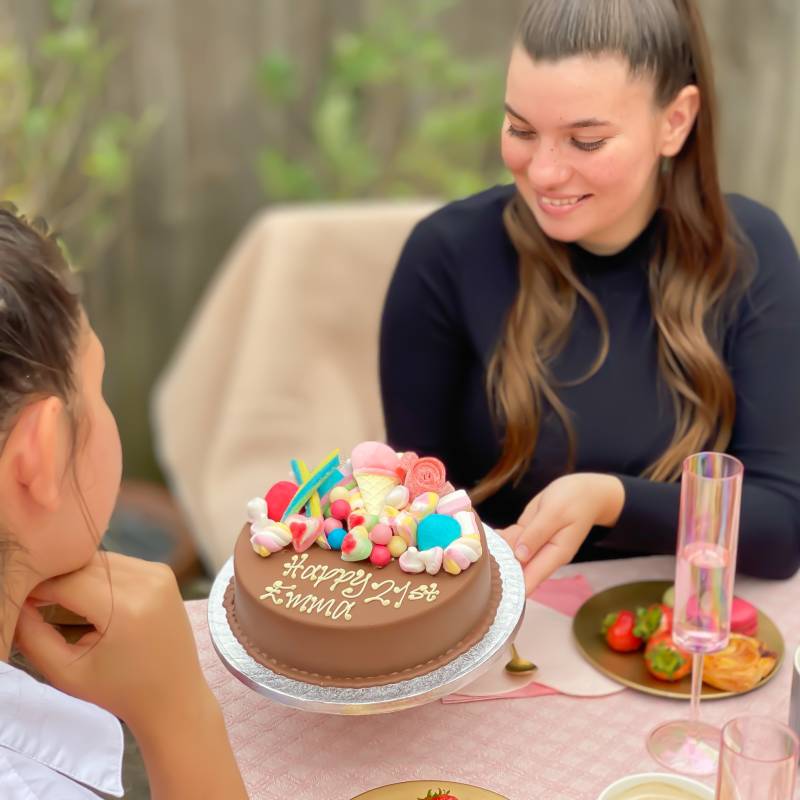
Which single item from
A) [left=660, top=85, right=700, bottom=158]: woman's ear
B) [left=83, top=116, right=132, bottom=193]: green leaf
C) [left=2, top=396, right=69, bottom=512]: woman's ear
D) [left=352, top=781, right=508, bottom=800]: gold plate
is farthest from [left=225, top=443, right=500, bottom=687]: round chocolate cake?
[left=83, top=116, right=132, bottom=193]: green leaf

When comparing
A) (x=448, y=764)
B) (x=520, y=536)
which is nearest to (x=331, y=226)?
(x=520, y=536)

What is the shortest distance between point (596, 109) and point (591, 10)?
0.43 feet

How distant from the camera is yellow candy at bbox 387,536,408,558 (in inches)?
50.3

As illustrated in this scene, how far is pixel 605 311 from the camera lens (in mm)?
1794

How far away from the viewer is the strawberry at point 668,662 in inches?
Result: 52.5

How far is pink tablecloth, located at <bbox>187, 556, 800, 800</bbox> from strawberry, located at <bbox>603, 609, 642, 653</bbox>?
74 mm

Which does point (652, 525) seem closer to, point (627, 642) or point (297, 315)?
point (627, 642)

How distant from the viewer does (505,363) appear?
69.8 inches

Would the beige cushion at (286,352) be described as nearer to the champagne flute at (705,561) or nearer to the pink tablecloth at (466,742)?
the pink tablecloth at (466,742)

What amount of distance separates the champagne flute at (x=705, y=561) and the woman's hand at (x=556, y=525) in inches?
9.1

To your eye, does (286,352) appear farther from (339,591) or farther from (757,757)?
(757,757)

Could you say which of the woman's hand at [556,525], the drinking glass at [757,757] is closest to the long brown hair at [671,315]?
the woman's hand at [556,525]

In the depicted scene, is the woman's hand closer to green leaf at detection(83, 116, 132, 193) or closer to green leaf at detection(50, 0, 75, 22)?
green leaf at detection(83, 116, 132, 193)

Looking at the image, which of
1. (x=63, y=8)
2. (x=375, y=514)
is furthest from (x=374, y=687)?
(x=63, y=8)
